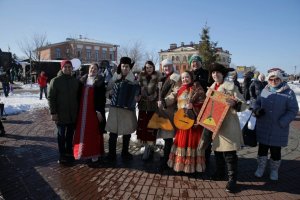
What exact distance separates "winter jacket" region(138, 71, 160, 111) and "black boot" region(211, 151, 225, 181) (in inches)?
54.9

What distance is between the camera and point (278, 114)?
14.0 ft

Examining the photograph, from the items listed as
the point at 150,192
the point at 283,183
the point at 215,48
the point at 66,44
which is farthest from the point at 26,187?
the point at 66,44

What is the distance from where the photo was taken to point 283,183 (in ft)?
14.4

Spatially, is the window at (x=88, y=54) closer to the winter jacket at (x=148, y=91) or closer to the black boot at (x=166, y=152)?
the winter jacket at (x=148, y=91)

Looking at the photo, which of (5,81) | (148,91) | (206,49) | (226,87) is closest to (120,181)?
(148,91)

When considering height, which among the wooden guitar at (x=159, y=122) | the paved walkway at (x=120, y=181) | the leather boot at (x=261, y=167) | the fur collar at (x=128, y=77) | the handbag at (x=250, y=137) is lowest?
the paved walkway at (x=120, y=181)

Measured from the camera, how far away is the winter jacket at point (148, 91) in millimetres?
4836

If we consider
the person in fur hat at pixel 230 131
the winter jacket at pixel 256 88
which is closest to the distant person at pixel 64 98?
the person in fur hat at pixel 230 131

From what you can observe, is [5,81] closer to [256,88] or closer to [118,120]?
[118,120]

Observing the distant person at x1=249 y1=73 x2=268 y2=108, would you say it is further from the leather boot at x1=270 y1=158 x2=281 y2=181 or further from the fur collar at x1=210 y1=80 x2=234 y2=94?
the fur collar at x1=210 y1=80 x2=234 y2=94

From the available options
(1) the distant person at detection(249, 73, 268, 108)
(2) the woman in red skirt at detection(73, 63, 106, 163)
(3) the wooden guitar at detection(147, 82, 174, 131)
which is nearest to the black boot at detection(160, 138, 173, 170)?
(3) the wooden guitar at detection(147, 82, 174, 131)

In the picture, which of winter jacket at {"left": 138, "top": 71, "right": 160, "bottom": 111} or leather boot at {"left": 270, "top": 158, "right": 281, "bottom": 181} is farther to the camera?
winter jacket at {"left": 138, "top": 71, "right": 160, "bottom": 111}

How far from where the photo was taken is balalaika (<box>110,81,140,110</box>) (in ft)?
15.8

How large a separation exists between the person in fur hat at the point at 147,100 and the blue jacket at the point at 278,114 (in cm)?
192
